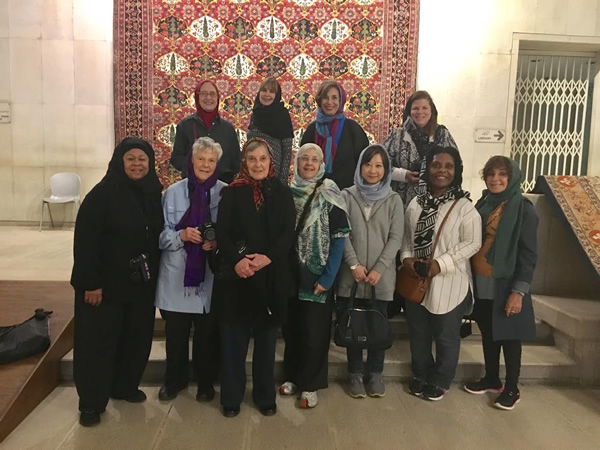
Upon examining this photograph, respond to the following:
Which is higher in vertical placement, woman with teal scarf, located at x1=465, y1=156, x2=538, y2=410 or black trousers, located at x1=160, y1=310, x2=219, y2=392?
woman with teal scarf, located at x1=465, y1=156, x2=538, y2=410

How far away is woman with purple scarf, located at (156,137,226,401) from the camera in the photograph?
229 centimetres

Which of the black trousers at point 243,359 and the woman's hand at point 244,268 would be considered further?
the black trousers at point 243,359

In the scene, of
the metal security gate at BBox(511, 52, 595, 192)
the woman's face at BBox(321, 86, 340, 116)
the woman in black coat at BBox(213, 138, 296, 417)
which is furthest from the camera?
the metal security gate at BBox(511, 52, 595, 192)

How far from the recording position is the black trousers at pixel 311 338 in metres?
2.38

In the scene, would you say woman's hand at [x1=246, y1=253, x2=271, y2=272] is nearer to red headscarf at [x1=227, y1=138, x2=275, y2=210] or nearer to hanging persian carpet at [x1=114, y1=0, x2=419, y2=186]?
red headscarf at [x1=227, y1=138, x2=275, y2=210]

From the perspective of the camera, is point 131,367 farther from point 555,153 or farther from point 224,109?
point 555,153

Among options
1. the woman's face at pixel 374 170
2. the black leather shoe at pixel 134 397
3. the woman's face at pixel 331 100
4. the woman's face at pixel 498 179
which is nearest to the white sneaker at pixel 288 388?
the black leather shoe at pixel 134 397

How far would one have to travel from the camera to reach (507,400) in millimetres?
2439

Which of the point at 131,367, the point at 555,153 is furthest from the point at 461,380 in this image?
the point at 555,153

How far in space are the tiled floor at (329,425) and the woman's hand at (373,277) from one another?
67cm

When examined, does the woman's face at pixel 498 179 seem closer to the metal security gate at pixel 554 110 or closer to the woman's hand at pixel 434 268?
the woman's hand at pixel 434 268

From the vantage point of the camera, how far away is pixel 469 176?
612 cm

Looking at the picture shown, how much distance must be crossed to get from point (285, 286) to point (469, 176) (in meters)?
4.64

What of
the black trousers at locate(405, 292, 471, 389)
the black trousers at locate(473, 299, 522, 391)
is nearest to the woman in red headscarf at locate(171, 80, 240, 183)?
the black trousers at locate(405, 292, 471, 389)
